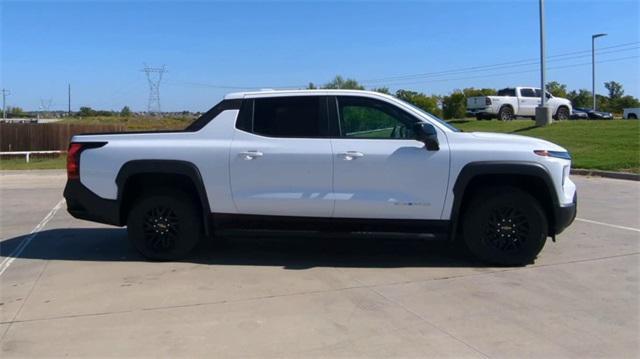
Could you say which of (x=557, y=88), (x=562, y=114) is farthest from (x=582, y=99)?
(x=562, y=114)

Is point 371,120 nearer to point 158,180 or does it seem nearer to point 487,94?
point 158,180

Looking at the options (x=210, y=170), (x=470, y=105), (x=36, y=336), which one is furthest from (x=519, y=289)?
(x=470, y=105)

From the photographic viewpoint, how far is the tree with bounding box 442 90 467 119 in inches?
2848

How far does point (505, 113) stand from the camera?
31.4 meters

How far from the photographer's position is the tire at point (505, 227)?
21.7 ft

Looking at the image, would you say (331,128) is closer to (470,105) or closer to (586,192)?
(586,192)

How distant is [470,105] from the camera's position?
107ft

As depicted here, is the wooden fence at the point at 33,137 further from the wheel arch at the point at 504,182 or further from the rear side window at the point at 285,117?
the wheel arch at the point at 504,182

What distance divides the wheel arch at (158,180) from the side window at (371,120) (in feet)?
5.55

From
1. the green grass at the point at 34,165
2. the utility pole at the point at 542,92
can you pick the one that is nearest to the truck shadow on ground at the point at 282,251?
the green grass at the point at 34,165

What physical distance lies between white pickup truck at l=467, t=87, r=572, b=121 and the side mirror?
25.5 metres

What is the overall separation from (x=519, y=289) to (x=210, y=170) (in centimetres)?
340

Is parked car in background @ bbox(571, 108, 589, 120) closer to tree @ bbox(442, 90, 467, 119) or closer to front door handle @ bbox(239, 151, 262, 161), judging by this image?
tree @ bbox(442, 90, 467, 119)

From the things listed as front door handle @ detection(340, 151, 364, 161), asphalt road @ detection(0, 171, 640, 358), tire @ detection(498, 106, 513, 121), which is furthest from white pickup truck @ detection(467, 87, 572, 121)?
front door handle @ detection(340, 151, 364, 161)
